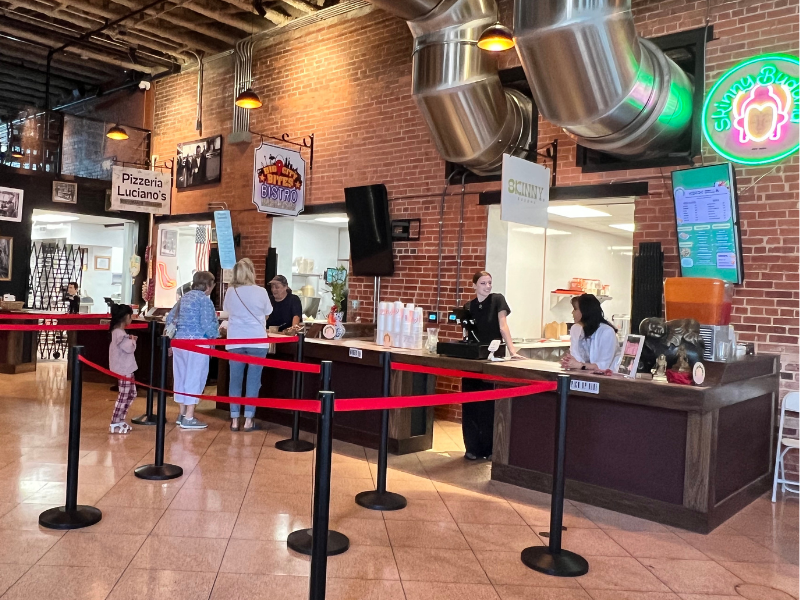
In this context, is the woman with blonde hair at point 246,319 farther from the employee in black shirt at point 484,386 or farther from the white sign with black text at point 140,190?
the white sign with black text at point 140,190

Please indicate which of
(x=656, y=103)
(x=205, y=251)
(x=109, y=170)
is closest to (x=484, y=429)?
(x=656, y=103)

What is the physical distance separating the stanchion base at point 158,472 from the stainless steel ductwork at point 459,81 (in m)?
4.06

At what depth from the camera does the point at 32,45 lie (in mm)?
11219

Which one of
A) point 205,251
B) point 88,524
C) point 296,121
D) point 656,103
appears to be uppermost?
point 296,121

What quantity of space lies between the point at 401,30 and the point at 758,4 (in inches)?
159

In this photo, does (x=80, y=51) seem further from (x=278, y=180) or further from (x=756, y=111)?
(x=756, y=111)

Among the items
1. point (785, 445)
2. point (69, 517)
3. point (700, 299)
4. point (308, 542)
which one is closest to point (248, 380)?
point (69, 517)

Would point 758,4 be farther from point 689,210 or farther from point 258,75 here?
point 258,75

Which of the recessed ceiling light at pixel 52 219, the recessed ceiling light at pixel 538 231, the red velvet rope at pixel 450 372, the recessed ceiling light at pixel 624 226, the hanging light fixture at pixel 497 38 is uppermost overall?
the hanging light fixture at pixel 497 38

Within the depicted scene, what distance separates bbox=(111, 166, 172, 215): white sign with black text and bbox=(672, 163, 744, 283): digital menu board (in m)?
7.91

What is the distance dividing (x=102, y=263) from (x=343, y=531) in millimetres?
14806

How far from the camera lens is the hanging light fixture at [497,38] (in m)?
5.49

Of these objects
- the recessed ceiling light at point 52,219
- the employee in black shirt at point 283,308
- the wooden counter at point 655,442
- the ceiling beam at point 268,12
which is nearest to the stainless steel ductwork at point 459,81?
the employee in black shirt at point 283,308

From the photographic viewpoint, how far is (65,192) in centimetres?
1183
